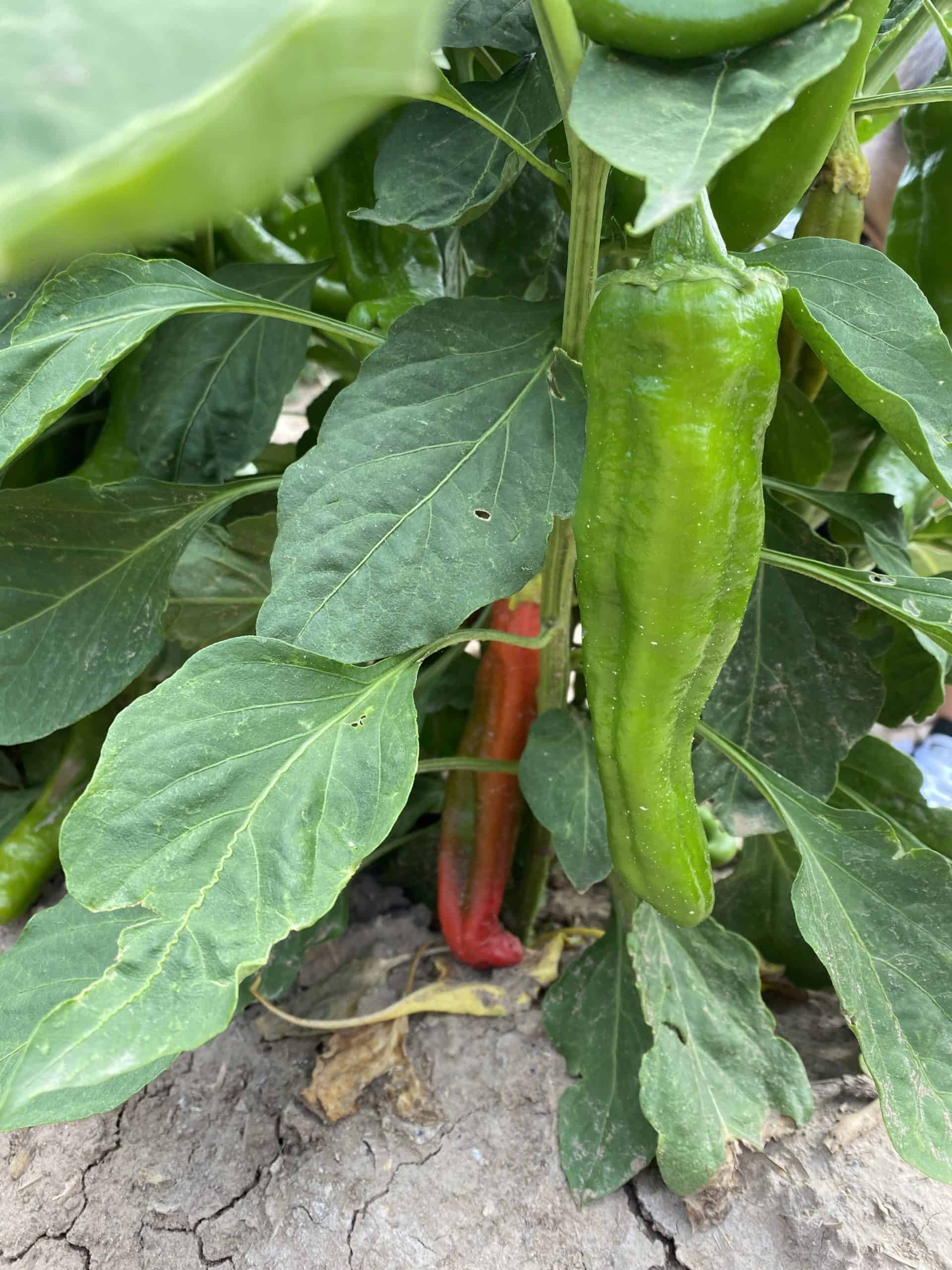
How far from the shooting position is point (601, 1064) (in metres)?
0.83

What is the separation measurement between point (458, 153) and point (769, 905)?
2.81 feet

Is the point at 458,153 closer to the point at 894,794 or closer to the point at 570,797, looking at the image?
the point at 570,797

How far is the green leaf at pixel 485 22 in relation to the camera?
23.0 inches

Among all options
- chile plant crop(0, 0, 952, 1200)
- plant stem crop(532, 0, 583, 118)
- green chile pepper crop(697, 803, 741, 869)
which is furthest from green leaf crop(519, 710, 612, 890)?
green chile pepper crop(697, 803, 741, 869)

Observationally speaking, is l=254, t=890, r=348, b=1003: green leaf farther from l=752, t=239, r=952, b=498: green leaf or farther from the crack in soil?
l=752, t=239, r=952, b=498: green leaf

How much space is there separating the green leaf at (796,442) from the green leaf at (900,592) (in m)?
0.19

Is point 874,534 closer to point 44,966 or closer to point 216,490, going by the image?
point 216,490

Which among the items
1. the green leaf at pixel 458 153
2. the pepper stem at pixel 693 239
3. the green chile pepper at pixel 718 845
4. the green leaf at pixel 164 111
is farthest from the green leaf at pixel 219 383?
the green chile pepper at pixel 718 845

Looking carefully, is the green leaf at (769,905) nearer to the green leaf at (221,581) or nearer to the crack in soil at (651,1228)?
the crack in soil at (651,1228)

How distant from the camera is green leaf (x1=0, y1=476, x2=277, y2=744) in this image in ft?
2.38

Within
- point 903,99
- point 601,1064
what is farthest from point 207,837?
point 903,99

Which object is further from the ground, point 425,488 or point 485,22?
point 485,22

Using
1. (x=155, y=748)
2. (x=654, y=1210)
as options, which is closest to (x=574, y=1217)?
(x=654, y=1210)

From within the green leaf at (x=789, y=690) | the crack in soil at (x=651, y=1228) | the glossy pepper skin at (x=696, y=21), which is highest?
the glossy pepper skin at (x=696, y=21)
